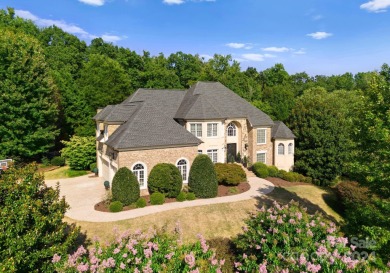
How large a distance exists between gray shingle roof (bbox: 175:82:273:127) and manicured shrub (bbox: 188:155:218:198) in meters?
7.11

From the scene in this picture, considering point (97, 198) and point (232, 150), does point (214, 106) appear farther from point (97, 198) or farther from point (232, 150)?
point (97, 198)

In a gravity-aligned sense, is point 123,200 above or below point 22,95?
below

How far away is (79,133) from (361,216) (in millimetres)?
38476

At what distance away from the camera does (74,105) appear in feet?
137

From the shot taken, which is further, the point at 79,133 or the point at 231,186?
the point at 79,133

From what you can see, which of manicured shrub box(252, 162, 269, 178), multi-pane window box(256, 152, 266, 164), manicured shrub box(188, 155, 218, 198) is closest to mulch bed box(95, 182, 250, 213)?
manicured shrub box(188, 155, 218, 198)

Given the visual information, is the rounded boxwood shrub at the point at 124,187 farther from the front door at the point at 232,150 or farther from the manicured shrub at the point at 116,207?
the front door at the point at 232,150

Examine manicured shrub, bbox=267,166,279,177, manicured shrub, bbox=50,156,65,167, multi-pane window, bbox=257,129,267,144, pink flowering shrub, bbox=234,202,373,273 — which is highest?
multi-pane window, bbox=257,129,267,144

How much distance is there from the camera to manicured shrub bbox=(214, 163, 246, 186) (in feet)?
81.6

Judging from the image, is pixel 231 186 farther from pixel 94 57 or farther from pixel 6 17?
pixel 6 17

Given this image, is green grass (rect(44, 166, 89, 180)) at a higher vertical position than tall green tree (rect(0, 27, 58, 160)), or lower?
lower

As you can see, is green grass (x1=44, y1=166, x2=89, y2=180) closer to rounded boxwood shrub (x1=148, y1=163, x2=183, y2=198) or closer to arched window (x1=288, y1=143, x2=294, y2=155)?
rounded boxwood shrub (x1=148, y1=163, x2=183, y2=198)

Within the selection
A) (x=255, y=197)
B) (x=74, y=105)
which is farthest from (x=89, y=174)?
(x=255, y=197)

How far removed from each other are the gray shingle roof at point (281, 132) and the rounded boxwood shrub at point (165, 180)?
54.1 ft
